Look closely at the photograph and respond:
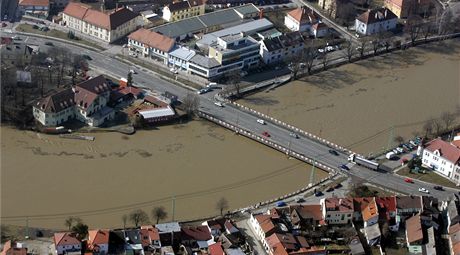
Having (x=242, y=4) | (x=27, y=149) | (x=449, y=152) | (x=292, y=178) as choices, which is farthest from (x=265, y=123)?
(x=242, y=4)

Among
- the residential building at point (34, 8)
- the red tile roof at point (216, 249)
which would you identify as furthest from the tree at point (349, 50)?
the red tile roof at point (216, 249)

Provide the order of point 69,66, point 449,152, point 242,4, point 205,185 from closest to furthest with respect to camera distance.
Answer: point 205,185
point 449,152
point 69,66
point 242,4

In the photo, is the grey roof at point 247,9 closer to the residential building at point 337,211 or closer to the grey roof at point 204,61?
the grey roof at point 204,61

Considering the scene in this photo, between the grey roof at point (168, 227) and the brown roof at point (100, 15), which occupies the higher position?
the brown roof at point (100, 15)

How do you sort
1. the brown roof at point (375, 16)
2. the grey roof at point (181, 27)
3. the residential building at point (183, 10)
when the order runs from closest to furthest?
1. the grey roof at point (181, 27)
2. the residential building at point (183, 10)
3. the brown roof at point (375, 16)

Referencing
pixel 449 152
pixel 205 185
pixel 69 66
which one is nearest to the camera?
pixel 205 185

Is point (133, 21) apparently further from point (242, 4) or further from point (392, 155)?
point (392, 155)
